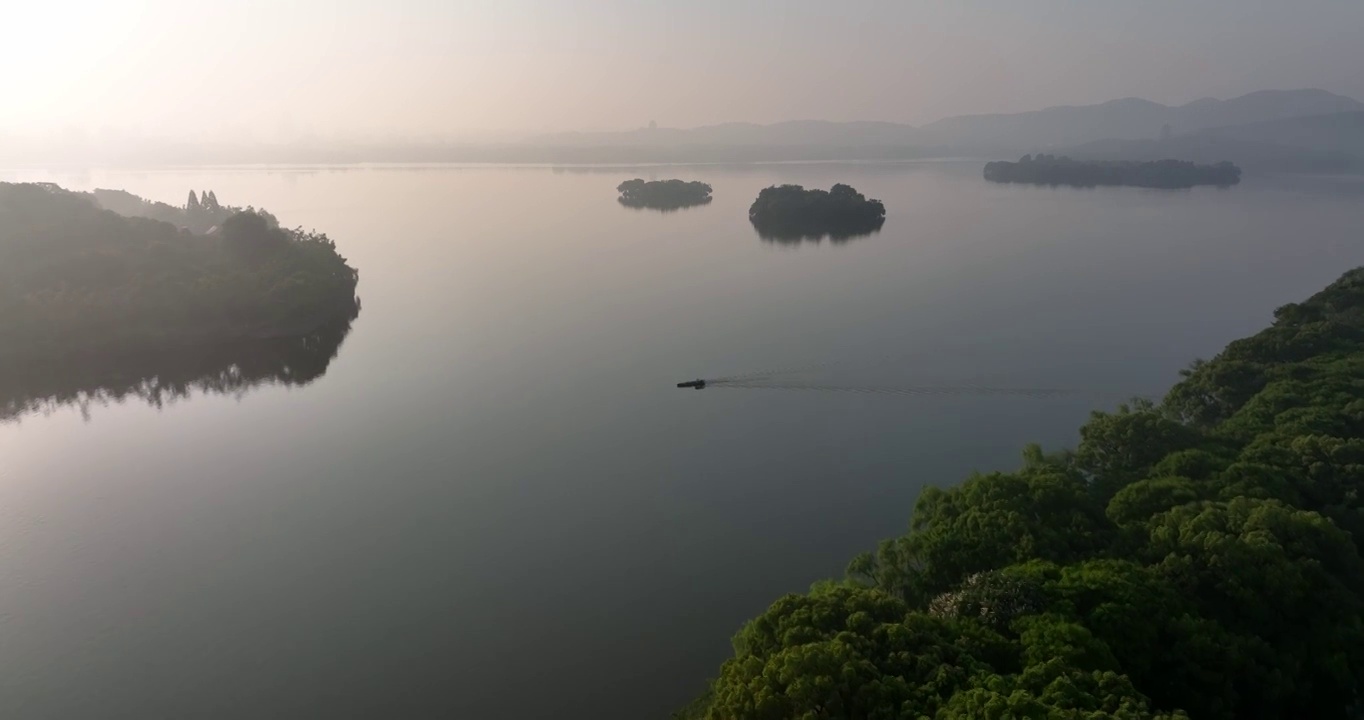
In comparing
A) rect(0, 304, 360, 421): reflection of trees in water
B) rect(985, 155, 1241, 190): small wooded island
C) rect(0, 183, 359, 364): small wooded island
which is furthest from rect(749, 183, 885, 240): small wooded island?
rect(985, 155, 1241, 190): small wooded island

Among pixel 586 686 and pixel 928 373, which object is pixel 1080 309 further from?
pixel 586 686

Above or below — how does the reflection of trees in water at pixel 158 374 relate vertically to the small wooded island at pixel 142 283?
below

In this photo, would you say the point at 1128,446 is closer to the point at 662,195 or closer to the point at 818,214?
the point at 818,214

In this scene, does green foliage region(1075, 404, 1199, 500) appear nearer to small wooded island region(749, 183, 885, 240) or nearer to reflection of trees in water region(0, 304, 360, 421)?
reflection of trees in water region(0, 304, 360, 421)

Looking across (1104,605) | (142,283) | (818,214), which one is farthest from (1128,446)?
(818,214)

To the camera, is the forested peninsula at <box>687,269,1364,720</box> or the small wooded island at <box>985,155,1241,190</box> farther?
the small wooded island at <box>985,155,1241,190</box>

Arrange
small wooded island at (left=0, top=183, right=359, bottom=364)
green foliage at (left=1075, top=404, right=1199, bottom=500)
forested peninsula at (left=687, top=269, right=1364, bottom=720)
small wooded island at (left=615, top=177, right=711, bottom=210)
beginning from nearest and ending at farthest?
forested peninsula at (left=687, top=269, right=1364, bottom=720), green foliage at (left=1075, top=404, right=1199, bottom=500), small wooded island at (left=0, top=183, right=359, bottom=364), small wooded island at (left=615, top=177, right=711, bottom=210)

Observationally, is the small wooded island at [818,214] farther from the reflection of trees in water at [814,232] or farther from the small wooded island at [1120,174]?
the small wooded island at [1120,174]

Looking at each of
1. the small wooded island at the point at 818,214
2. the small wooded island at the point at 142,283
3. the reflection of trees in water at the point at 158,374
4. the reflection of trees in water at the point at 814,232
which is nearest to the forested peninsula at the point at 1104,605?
the reflection of trees in water at the point at 158,374
